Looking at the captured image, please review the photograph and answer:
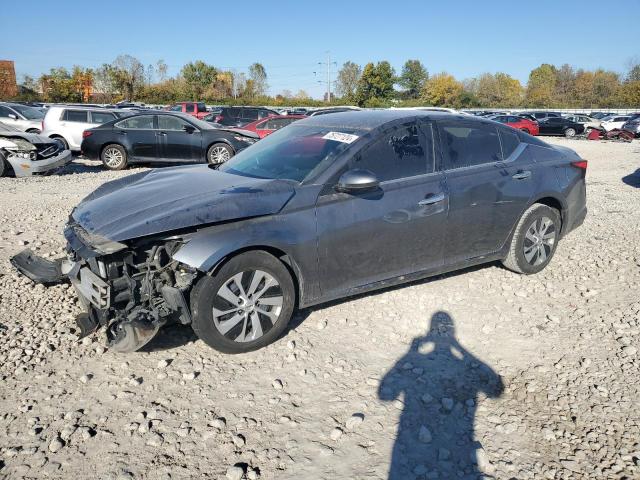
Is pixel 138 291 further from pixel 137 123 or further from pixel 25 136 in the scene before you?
pixel 137 123

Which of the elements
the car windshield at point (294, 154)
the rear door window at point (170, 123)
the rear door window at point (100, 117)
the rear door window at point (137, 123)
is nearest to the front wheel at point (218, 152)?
the rear door window at point (170, 123)

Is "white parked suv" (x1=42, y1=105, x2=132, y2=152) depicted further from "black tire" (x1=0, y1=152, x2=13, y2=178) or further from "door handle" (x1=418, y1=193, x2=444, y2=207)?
"door handle" (x1=418, y1=193, x2=444, y2=207)

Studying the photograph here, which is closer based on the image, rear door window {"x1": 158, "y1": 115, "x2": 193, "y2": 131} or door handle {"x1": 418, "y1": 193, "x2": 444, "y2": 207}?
door handle {"x1": 418, "y1": 193, "x2": 444, "y2": 207}

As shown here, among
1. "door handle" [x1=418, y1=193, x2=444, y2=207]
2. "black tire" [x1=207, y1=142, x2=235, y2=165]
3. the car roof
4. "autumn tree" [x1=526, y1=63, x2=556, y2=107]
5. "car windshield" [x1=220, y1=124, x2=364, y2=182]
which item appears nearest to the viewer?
"car windshield" [x1=220, y1=124, x2=364, y2=182]

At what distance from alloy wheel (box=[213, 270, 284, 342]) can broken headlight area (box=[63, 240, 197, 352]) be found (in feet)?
0.79

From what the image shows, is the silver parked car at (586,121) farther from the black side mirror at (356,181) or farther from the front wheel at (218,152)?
the black side mirror at (356,181)

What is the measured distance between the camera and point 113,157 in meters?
13.0

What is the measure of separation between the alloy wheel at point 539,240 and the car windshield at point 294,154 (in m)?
2.19

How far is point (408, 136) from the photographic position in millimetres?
4414

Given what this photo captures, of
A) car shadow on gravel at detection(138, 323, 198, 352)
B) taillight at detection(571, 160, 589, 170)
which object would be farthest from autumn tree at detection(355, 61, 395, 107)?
car shadow on gravel at detection(138, 323, 198, 352)

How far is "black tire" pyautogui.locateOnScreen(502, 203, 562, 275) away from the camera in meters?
5.07

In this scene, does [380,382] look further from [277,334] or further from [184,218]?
[184,218]

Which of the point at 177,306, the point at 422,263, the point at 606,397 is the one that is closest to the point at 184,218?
the point at 177,306

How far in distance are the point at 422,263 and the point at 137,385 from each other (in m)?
2.47
